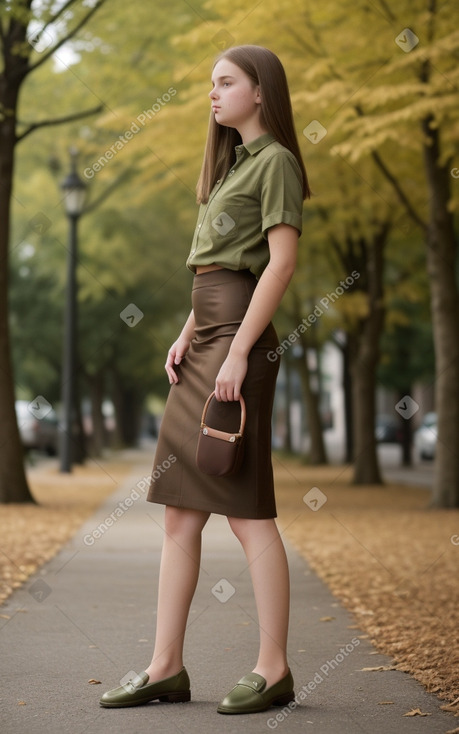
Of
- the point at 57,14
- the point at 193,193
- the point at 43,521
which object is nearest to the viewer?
the point at 43,521

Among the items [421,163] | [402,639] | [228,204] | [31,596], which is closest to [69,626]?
[31,596]

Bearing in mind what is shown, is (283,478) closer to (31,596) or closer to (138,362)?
(138,362)

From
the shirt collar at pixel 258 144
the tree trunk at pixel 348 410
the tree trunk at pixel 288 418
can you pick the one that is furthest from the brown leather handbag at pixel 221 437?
the tree trunk at pixel 288 418

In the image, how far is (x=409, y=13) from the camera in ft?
37.7

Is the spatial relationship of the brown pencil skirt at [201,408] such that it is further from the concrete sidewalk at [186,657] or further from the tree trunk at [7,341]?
the tree trunk at [7,341]

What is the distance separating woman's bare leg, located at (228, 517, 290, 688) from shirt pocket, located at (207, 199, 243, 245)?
95cm

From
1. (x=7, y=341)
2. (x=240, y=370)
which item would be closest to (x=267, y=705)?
(x=240, y=370)

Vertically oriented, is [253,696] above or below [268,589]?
below

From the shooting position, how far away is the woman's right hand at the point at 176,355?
149 inches

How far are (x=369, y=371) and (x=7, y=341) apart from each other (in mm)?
8209

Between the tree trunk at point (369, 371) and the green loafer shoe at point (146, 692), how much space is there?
590 inches

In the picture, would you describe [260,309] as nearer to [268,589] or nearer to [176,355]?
[176,355]

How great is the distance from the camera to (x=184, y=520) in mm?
3668

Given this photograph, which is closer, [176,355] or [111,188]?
[176,355]
